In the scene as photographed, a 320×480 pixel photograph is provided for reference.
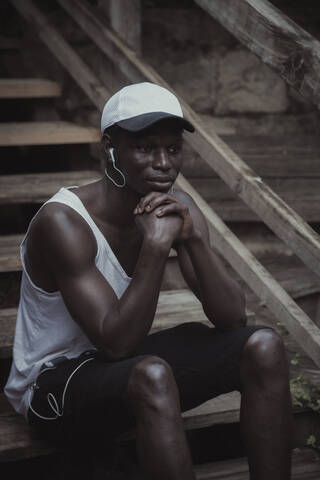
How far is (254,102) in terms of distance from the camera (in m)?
4.92

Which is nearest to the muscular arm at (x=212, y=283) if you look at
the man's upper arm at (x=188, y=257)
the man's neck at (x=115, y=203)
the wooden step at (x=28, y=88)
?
the man's upper arm at (x=188, y=257)

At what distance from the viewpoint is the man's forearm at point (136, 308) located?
221 centimetres

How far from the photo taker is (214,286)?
2467 mm

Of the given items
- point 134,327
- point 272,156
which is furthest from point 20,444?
point 272,156

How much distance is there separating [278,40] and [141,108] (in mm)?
602

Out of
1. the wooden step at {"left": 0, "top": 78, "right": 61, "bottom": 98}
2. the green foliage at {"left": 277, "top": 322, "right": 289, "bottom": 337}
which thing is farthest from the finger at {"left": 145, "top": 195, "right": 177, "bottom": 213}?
the wooden step at {"left": 0, "top": 78, "right": 61, "bottom": 98}

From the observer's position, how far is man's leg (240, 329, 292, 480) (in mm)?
2230

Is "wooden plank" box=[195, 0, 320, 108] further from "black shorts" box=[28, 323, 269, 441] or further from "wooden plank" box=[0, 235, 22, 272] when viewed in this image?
"wooden plank" box=[0, 235, 22, 272]

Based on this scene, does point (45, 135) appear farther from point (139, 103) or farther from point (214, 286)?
point (214, 286)

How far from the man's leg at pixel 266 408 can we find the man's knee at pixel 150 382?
0.30m

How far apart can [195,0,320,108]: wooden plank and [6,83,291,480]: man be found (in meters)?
0.44

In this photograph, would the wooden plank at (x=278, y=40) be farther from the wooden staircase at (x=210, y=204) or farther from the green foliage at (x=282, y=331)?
the green foliage at (x=282, y=331)

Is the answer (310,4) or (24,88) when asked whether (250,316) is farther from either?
(310,4)

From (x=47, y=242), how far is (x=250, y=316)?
3.86 ft
